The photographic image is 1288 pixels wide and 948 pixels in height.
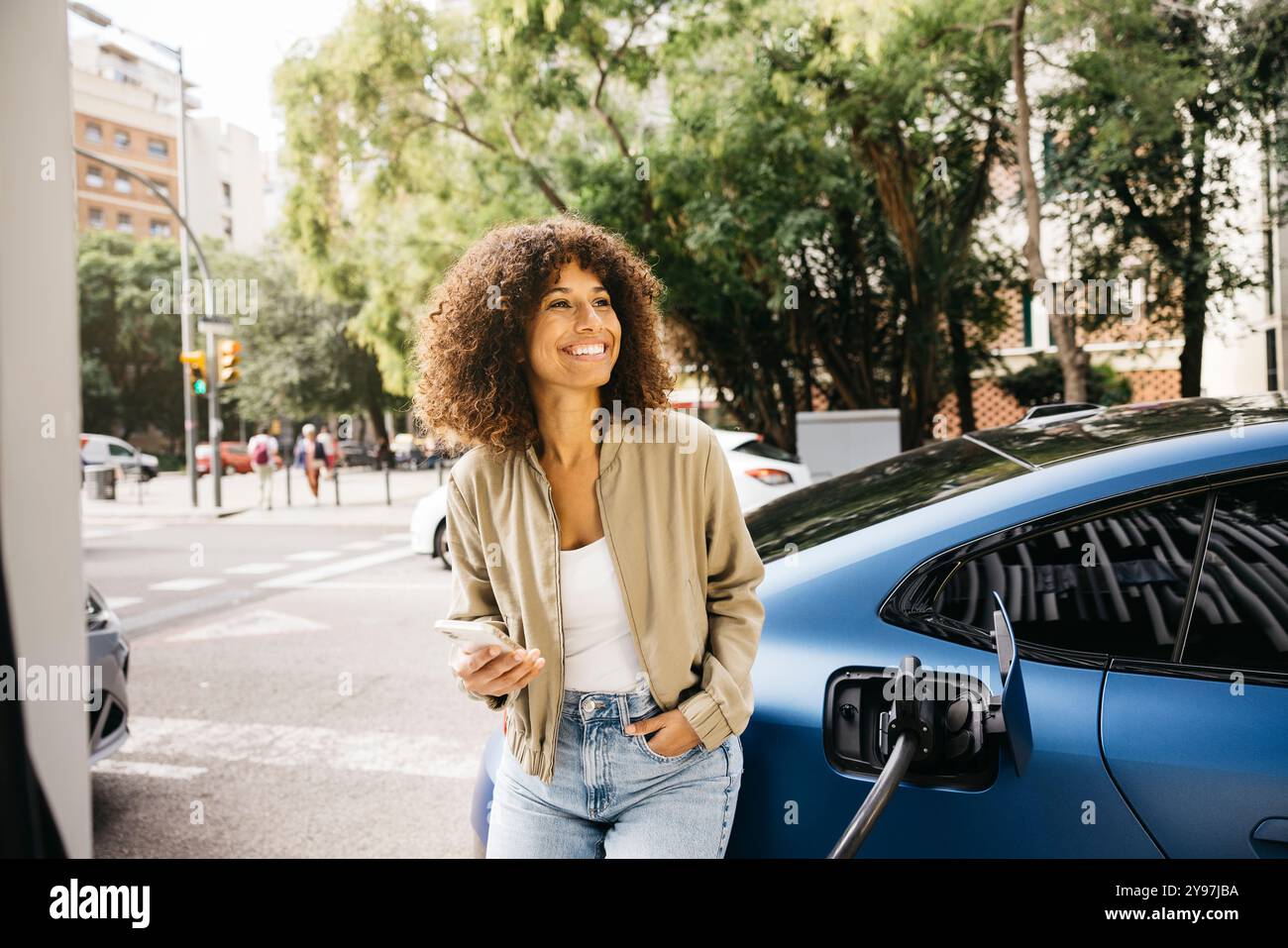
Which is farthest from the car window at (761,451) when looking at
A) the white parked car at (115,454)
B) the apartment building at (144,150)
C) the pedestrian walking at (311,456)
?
the apartment building at (144,150)

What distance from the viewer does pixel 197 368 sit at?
19484 mm

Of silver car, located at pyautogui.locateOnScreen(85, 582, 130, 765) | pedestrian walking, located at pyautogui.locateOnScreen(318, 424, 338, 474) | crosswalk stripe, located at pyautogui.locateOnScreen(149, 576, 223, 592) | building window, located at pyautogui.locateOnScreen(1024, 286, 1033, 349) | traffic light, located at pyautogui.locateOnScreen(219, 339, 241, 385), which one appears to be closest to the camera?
silver car, located at pyautogui.locateOnScreen(85, 582, 130, 765)

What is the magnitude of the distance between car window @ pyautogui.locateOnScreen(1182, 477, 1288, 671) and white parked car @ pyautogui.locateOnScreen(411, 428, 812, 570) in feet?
23.1

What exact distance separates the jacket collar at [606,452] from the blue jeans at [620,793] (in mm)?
385

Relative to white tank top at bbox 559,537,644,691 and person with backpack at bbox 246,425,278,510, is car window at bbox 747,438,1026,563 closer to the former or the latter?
white tank top at bbox 559,537,644,691

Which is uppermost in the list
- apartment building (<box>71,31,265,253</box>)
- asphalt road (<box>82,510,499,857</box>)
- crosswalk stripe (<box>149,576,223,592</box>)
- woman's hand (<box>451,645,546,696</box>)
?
apartment building (<box>71,31,265,253</box>)

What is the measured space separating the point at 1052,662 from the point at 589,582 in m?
0.81

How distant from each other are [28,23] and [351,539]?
43.8ft

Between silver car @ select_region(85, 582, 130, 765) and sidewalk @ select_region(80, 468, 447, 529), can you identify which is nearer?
silver car @ select_region(85, 582, 130, 765)

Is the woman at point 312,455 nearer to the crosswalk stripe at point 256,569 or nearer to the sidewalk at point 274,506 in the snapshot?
the sidewalk at point 274,506

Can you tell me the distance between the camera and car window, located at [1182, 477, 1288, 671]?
5.70 ft

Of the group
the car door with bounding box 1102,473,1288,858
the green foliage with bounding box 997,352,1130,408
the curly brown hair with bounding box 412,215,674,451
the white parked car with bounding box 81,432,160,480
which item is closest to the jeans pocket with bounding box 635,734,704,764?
the curly brown hair with bounding box 412,215,674,451

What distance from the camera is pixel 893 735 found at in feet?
5.45

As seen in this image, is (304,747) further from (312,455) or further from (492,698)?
(312,455)
